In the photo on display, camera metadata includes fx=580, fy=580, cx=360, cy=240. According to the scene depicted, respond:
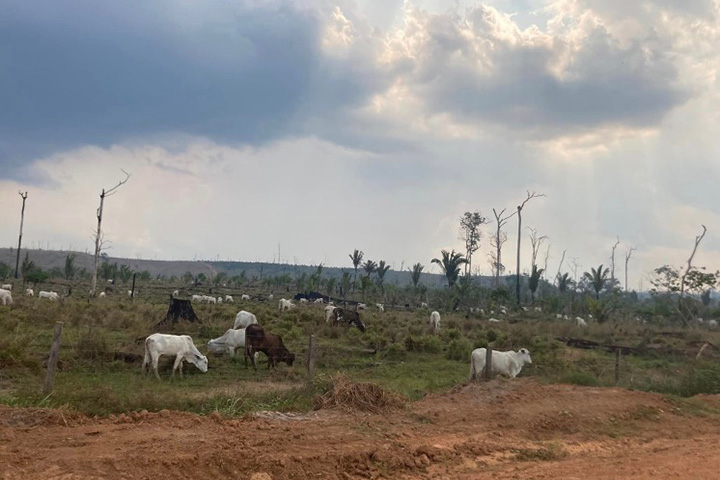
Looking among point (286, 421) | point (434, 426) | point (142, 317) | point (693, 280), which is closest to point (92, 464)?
point (286, 421)

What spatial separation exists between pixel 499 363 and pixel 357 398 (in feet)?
21.3

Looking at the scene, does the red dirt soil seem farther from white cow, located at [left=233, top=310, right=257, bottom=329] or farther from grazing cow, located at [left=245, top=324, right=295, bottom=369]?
white cow, located at [left=233, top=310, right=257, bottom=329]

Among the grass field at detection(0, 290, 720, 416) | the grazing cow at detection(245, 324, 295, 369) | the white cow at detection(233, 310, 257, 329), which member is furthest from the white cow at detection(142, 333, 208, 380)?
the white cow at detection(233, 310, 257, 329)

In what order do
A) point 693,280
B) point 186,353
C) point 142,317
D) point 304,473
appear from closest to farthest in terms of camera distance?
point 304,473, point 186,353, point 142,317, point 693,280

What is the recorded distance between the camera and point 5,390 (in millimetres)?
10602

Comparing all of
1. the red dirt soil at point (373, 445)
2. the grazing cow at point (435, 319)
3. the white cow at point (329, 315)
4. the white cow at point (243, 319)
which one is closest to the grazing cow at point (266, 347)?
the white cow at point (243, 319)

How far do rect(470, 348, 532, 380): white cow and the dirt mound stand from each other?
4.91 metres

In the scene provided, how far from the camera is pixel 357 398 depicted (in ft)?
34.7

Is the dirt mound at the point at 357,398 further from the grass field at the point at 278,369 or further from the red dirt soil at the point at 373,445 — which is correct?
the grass field at the point at 278,369

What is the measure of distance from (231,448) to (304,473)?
1019mm

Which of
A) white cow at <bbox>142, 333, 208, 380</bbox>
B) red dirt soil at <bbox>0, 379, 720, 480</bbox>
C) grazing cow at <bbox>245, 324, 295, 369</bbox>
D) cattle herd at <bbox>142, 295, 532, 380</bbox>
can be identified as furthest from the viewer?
grazing cow at <bbox>245, 324, 295, 369</bbox>

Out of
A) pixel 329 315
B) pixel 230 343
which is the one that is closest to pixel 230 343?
pixel 230 343

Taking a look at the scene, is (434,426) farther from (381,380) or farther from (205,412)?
(381,380)

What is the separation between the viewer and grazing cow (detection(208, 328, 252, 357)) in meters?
17.8
